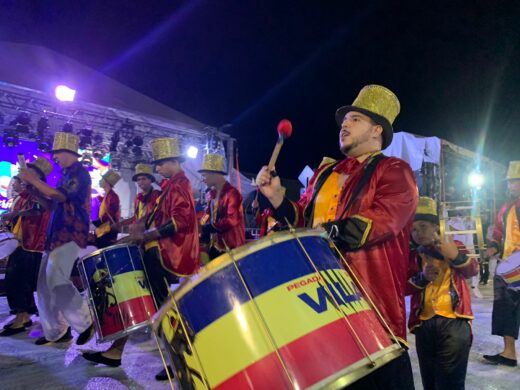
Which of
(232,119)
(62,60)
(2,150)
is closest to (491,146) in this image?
(232,119)

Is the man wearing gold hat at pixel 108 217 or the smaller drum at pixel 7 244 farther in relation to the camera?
the man wearing gold hat at pixel 108 217

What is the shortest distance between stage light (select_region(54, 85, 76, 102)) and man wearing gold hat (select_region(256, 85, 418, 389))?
8920 mm

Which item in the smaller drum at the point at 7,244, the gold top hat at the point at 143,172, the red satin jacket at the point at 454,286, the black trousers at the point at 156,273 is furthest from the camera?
the gold top hat at the point at 143,172

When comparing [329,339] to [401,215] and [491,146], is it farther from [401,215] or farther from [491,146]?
[491,146]

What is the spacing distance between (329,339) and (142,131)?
10.6 m

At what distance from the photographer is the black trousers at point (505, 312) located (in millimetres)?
4016

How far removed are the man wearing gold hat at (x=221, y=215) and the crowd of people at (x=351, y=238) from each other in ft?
0.06

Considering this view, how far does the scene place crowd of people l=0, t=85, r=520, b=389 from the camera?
1.65 m

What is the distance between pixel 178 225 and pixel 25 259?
3030 millimetres

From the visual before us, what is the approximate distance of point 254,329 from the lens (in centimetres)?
120

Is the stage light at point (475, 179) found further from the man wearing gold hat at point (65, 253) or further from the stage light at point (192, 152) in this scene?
the man wearing gold hat at point (65, 253)

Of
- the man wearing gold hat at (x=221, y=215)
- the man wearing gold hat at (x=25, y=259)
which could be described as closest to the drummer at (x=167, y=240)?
the man wearing gold hat at (x=221, y=215)

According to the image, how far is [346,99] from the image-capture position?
16.9 meters

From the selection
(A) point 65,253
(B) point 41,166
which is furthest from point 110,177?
(A) point 65,253
